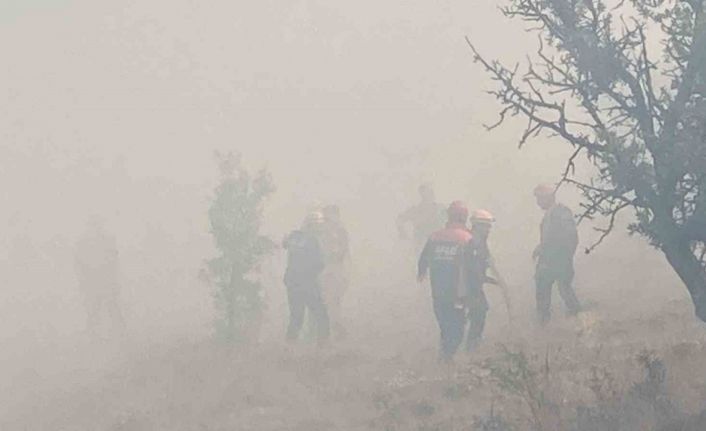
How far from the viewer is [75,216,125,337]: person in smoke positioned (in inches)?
878

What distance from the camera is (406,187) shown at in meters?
42.5

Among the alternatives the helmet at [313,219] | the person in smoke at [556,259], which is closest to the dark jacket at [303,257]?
the helmet at [313,219]

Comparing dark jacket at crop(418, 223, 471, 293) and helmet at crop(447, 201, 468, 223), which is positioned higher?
helmet at crop(447, 201, 468, 223)

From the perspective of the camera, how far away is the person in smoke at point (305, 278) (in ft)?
50.5

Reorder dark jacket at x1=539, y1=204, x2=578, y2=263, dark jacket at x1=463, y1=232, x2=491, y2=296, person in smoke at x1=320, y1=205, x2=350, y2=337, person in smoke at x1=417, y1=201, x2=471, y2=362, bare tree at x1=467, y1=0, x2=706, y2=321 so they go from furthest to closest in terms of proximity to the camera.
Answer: person in smoke at x1=320, y1=205, x2=350, y2=337 < dark jacket at x1=539, y1=204, x2=578, y2=263 < dark jacket at x1=463, y1=232, x2=491, y2=296 < person in smoke at x1=417, y1=201, x2=471, y2=362 < bare tree at x1=467, y1=0, x2=706, y2=321

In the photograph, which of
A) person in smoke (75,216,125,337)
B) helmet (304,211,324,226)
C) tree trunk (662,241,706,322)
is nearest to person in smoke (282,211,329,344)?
helmet (304,211,324,226)

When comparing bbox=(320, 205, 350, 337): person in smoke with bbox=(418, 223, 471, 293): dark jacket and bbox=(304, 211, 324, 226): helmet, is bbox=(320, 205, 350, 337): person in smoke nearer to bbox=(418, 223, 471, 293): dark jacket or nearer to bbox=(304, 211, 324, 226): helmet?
bbox=(304, 211, 324, 226): helmet

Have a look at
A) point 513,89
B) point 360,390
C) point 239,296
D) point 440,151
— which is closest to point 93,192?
point 440,151

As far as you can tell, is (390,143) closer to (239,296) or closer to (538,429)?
(239,296)

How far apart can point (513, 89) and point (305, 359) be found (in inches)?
286

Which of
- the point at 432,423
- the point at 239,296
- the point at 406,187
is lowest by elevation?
the point at 432,423

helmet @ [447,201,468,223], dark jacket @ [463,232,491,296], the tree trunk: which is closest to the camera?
the tree trunk

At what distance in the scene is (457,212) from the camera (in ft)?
43.4

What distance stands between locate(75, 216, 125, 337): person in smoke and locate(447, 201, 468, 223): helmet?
11591 millimetres
